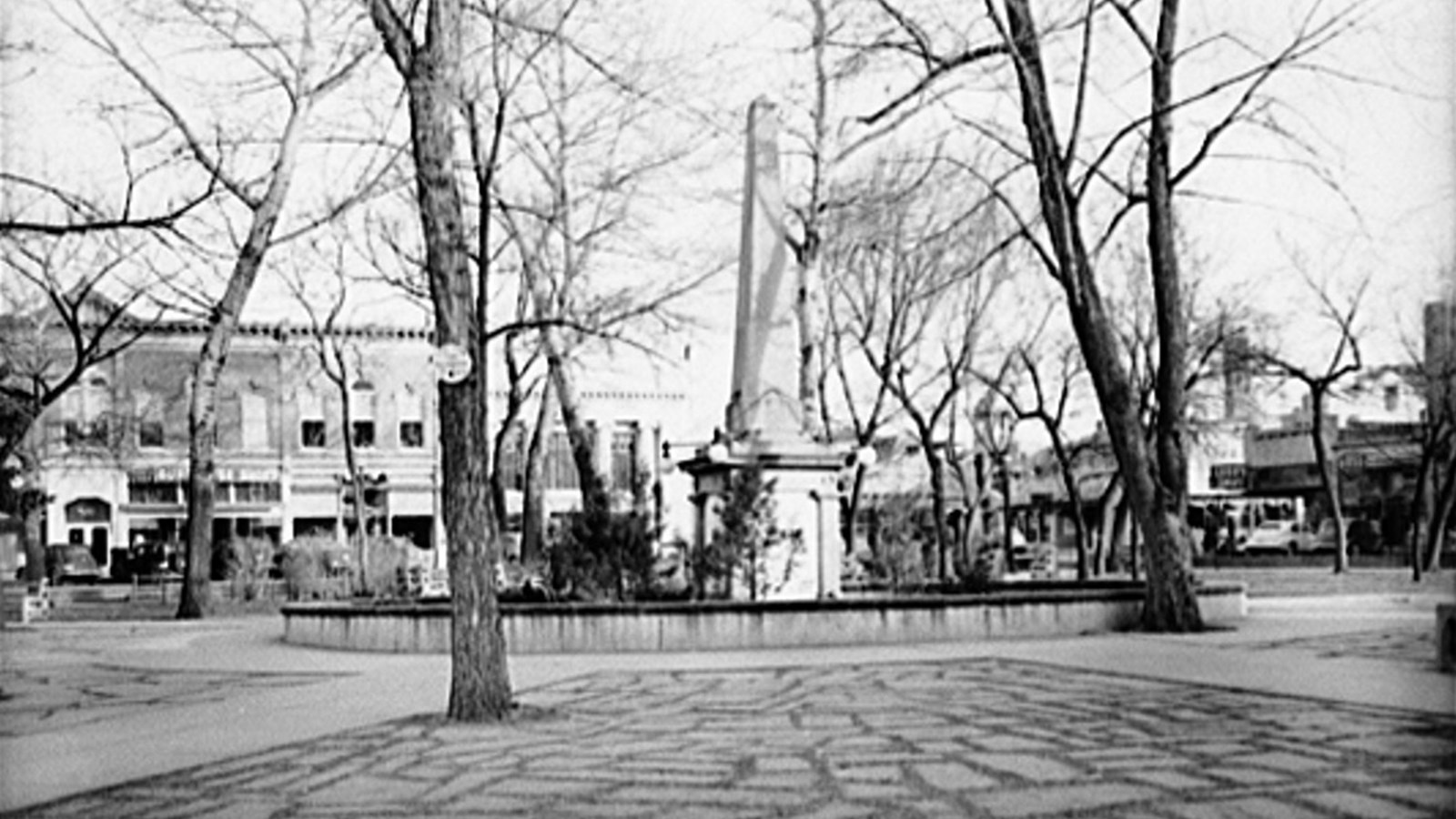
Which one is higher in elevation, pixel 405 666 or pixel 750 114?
pixel 750 114

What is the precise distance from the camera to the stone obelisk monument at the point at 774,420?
64.4 ft

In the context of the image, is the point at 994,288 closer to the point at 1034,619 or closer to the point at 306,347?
the point at 1034,619

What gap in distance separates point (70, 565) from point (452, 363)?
35.8 meters

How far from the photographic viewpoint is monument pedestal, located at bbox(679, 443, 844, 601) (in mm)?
19422

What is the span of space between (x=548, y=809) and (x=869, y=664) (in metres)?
7.46

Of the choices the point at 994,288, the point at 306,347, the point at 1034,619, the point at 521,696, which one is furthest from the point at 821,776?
the point at 306,347

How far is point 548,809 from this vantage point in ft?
26.9

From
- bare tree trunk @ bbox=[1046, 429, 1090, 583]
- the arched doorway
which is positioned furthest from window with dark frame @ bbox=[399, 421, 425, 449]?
bare tree trunk @ bbox=[1046, 429, 1090, 583]

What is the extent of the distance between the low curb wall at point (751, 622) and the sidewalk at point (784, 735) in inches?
Answer: 22.6

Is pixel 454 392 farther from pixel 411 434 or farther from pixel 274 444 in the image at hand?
pixel 411 434

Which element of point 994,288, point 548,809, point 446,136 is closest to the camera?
point 548,809

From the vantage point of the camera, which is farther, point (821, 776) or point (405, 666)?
point (405, 666)

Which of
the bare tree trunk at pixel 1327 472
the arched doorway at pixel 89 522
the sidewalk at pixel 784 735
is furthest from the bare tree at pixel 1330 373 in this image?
the arched doorway at pixel 89 522

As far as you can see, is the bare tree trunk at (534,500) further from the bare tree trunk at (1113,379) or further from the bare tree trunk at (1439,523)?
the bare tree trunk at (1439,523)
